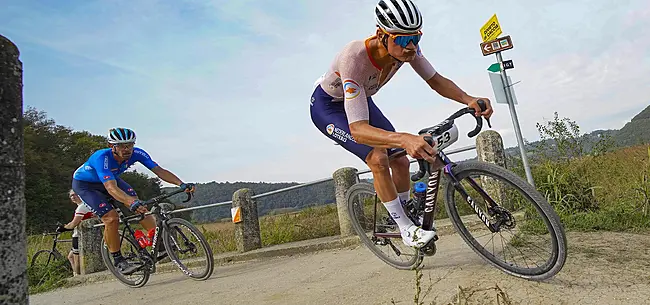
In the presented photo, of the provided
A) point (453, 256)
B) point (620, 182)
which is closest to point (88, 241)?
point (453, 256)

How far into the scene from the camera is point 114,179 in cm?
598

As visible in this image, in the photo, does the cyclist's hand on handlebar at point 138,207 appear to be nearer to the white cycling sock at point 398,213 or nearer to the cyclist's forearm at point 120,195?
the cyclist's forearm at point 120,195

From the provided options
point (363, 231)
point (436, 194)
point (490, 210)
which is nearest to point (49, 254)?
point (363, 231)

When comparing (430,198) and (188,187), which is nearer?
(430,198)

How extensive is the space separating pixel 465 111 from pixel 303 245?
4570 mm

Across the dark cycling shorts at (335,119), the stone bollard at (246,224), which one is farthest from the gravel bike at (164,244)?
the dark cycling shorts at (335,119)

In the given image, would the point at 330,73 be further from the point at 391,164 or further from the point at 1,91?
the point at 1,91

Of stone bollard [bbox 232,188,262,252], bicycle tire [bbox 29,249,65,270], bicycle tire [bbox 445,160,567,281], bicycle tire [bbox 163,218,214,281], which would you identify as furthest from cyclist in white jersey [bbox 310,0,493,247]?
bicycle tire [bbox 29,249,65,270]

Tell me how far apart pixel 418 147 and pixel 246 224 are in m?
5.78

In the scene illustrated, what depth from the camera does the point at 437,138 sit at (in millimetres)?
3193

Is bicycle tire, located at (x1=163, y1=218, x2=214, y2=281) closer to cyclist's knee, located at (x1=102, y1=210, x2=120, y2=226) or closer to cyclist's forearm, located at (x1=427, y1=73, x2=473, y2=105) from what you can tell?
cyclist's knee, located at (x1=102, y1=210, x2=120, y2=226)

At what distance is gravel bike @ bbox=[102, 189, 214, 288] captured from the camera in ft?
19.2

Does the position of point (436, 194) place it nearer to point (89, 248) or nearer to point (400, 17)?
point (400, 17)

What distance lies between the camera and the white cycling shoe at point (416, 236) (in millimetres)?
3438
